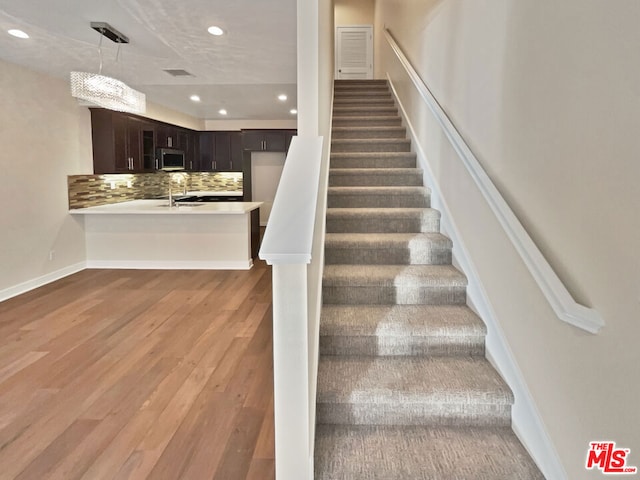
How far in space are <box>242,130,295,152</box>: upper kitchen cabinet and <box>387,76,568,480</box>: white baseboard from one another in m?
6.75

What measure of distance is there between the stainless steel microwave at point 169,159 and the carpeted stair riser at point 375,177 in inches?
193

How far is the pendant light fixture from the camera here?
11.9 feet

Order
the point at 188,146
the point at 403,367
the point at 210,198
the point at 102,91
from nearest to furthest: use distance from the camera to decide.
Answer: the point at 403,367
the point at 102,91
the point at 188,146
the point at 210,198

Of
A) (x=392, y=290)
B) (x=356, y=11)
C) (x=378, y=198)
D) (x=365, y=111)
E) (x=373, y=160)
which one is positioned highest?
(x=356, y=11)

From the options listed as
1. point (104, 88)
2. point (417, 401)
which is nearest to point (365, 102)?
point (104, 88)

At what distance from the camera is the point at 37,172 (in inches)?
204

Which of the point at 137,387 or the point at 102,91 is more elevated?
the point at 102,91

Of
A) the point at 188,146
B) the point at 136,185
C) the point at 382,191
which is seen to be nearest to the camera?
the point at 382,191

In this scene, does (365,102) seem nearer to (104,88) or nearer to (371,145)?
(371,145)

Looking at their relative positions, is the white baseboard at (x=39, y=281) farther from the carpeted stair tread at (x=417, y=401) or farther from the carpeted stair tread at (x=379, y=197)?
the carpeted stair tread at (x=417, y=401)

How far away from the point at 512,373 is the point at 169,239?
523cm

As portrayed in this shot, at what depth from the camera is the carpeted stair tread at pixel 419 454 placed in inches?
66.3

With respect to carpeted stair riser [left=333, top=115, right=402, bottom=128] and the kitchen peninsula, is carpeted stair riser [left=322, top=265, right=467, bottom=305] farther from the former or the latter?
the kitchen peninsula

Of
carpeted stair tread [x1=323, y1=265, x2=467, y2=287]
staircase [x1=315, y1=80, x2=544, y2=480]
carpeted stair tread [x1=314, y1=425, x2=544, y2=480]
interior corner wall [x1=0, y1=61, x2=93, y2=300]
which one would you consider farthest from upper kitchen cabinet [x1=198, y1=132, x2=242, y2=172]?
carpeted stair tread [x1=314, y1=425, x2=544, y2=480]
